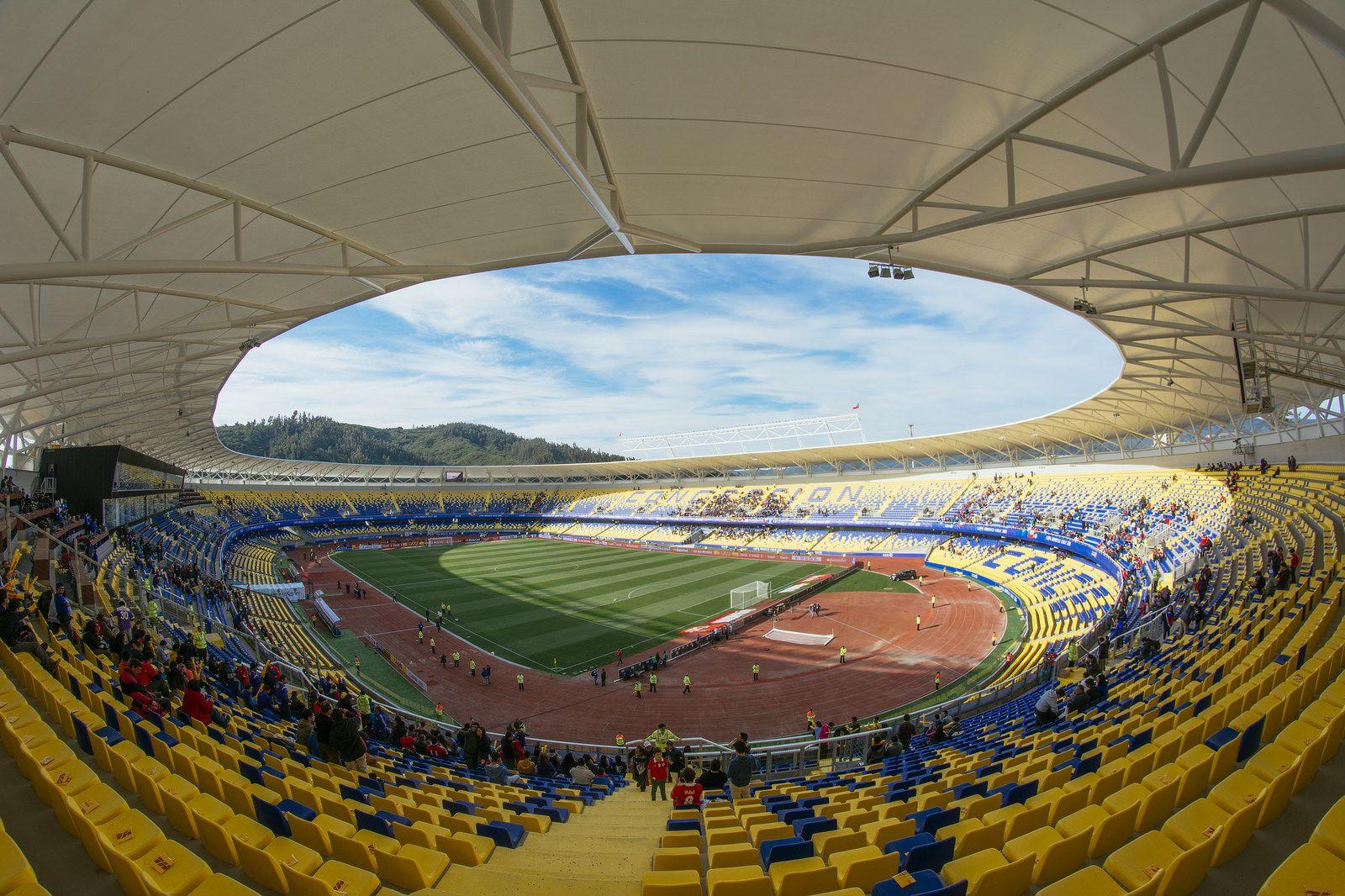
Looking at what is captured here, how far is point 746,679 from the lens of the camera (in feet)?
74.8

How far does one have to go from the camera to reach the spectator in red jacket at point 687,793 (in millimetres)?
7146

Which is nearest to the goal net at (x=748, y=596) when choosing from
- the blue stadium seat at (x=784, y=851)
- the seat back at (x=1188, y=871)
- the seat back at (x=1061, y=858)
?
the blue stadium seat at (x=784, y=851)

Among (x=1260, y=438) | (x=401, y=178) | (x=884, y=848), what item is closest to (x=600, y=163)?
(x=401, y=178)

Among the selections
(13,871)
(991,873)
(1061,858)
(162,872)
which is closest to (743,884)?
(991,873)

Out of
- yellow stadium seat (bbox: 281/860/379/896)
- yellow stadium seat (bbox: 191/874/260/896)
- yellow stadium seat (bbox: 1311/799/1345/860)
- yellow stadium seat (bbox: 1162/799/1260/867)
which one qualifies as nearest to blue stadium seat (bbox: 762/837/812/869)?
yellow stadium seat (bbox: 1162/799/1260/867)

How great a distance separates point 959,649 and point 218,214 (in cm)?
2813

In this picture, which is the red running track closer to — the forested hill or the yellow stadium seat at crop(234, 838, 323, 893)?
the yellow stadium seat at crop(234, 838, 323, 893)

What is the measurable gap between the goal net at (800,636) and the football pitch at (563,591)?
4.56m

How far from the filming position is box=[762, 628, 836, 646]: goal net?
27266mm

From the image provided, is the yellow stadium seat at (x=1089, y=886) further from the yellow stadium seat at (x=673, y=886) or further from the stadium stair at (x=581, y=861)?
the stadium stair at (x=581, y=861)

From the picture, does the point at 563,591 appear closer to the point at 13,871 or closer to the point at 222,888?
the point at 222,888

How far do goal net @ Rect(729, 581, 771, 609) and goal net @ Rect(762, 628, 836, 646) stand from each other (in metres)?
4.58

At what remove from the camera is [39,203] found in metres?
7.07

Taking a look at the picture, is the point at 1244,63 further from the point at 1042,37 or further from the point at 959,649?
the point at 959,649
